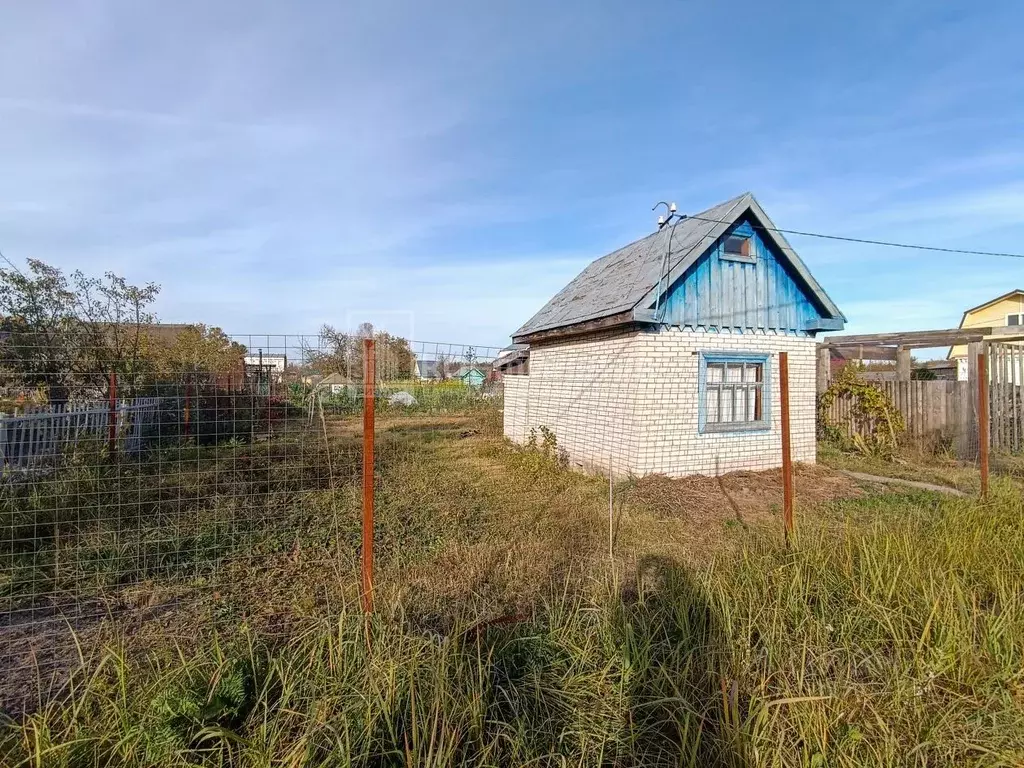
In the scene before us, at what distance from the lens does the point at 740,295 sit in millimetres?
8641

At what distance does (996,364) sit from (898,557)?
8.88 m

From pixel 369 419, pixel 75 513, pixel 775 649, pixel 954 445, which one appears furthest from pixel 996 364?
pixel 75 513

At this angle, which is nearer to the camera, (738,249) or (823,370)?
(738,249)

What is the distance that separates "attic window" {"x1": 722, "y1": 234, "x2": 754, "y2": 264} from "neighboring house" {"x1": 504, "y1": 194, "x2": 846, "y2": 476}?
0.02m

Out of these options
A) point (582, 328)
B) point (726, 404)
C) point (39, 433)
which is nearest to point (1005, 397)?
point (726, 404)

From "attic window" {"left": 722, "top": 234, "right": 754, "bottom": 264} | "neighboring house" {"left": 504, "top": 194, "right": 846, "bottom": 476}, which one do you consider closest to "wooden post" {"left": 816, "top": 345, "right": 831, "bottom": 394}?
"neighboring house" {"left": 504, "top": 194, "right": 846, "bottom": 476}

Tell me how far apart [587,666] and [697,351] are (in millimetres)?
6697

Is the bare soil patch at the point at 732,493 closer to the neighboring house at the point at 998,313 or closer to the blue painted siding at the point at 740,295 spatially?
the blue painted siding at the point at 740,295

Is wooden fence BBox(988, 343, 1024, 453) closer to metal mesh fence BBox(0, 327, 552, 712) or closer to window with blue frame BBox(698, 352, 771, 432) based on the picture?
window with blue frame BBox(698, 352, 771, 432)

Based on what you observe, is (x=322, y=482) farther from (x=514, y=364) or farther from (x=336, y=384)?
(x=514, y=364)

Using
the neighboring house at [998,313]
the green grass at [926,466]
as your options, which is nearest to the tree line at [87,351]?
the green grass at [926,466]

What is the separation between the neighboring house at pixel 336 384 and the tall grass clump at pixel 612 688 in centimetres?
172

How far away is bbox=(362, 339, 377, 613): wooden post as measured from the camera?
295 centimetres

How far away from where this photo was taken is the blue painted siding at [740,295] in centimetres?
820
